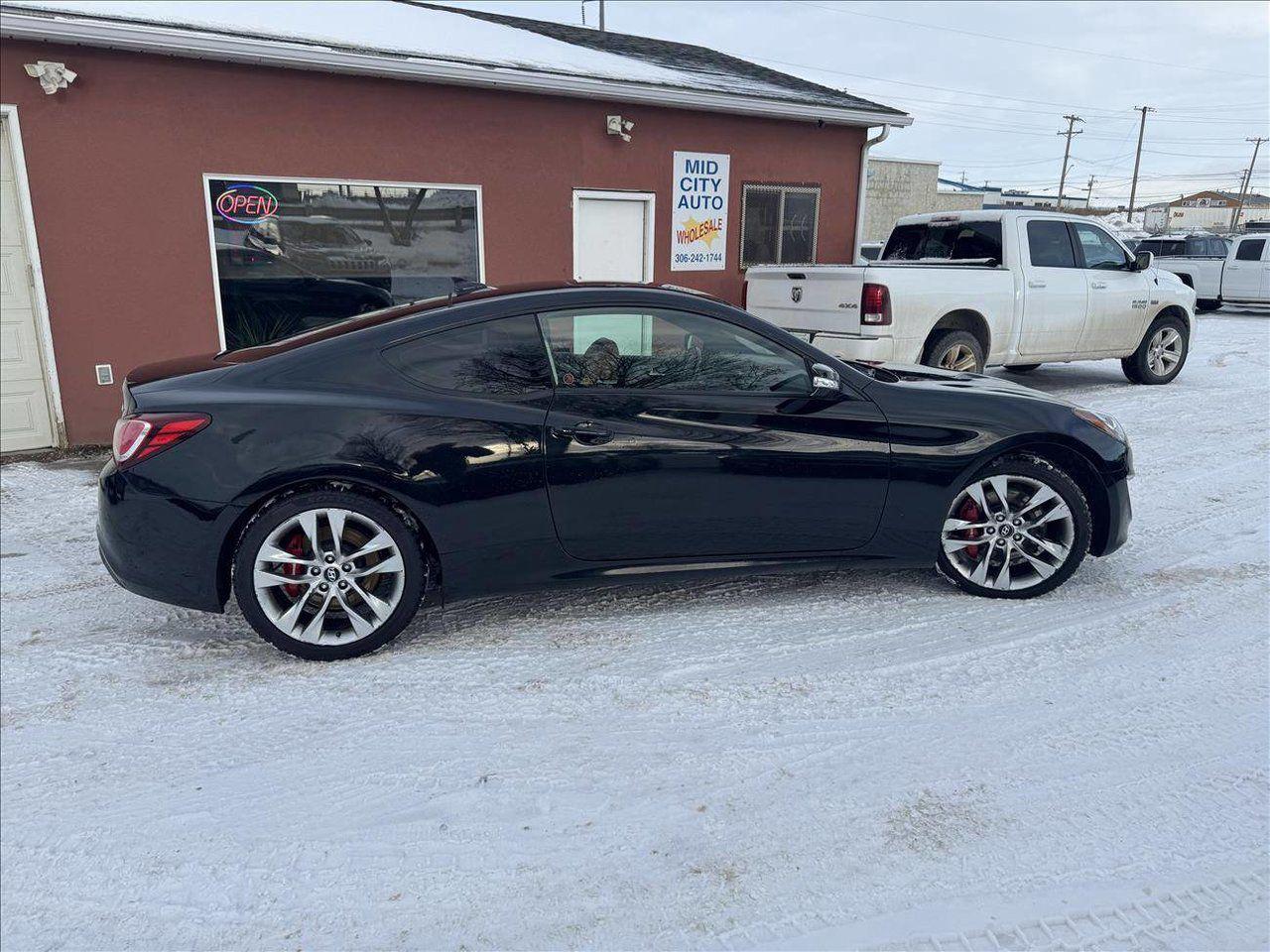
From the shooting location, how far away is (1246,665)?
3.66 meters

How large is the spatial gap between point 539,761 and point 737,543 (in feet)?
4.64

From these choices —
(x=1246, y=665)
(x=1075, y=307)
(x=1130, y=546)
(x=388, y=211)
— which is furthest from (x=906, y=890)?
(x=1075, y=307)

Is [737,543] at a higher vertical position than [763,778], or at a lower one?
higher

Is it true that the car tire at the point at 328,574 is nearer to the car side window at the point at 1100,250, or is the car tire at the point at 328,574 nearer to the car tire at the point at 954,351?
the car tire at the point at 954,351

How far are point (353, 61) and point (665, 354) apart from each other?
18.7 feet

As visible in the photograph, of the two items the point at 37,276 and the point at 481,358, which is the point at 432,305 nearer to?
the point at 481,358

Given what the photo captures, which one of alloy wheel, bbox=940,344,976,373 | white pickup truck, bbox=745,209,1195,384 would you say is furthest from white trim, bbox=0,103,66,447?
alloy wheel, bbox=940,344,976,373

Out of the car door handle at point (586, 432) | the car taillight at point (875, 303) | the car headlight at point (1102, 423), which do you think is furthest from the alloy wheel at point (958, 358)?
the car door handle at point (586, 432)

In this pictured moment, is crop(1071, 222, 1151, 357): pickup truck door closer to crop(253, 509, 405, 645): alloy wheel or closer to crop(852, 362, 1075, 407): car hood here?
crop(852, 362, 1075, 407): car hood

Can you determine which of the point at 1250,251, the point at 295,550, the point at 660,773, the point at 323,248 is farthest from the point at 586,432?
the point at 1250,251

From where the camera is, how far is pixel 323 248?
8.42m

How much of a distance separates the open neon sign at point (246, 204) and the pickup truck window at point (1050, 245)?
24.4ft

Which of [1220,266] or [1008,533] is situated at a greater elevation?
[1220,266]

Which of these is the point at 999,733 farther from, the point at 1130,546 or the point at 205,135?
the point at 205,135
